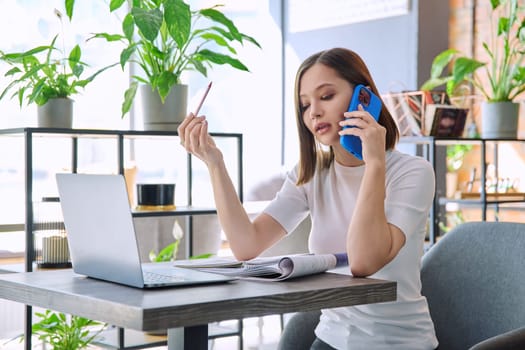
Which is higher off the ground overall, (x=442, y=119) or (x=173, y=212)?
(x=442, y=119)

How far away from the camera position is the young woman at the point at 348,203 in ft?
5.67

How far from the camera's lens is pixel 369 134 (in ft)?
5.64

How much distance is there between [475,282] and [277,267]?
0.81 m

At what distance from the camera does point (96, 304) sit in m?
1.32

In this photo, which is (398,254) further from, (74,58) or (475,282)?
(74,58)

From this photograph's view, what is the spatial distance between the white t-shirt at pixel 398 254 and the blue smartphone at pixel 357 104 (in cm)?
13

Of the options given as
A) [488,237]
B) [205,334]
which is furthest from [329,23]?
[205,334]

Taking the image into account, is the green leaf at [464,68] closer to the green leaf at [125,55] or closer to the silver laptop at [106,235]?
the green leaf at [125,55]

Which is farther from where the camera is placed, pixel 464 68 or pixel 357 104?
pixel 464 68

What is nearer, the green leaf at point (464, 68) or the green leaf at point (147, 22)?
the green leaf at point (147, 22)

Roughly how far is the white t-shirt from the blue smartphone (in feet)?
0.42

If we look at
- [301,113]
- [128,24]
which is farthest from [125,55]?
[301,113]

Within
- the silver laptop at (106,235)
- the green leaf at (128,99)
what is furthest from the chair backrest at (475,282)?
the green leaf at (128,99)

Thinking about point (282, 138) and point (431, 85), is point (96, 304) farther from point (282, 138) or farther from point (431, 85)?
point (282, 138)
